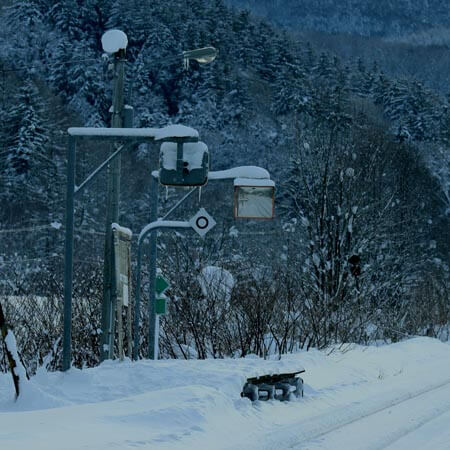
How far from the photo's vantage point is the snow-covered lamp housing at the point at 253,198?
17.2 meters

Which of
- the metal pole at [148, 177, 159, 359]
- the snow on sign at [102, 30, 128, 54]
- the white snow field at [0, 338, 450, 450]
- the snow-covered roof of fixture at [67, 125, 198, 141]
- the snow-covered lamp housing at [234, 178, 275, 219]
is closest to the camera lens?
the white snow field at [0, 338, 450, 450]

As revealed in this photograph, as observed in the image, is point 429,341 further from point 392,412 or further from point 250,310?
point 392,412

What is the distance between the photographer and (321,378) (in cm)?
1463

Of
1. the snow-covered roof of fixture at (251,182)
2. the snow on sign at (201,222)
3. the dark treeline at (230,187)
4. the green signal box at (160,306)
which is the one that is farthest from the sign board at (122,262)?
the green signal box at (160,306)

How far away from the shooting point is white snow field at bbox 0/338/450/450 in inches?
344

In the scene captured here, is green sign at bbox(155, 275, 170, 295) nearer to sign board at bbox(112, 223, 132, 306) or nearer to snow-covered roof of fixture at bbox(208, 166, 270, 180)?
snow-covered roof of fixture at bbox(208, 166, 270, 180)

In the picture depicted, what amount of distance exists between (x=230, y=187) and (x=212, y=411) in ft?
218

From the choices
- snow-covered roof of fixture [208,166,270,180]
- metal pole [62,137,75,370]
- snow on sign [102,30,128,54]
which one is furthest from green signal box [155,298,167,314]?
snow on sign [102,30,128,54]

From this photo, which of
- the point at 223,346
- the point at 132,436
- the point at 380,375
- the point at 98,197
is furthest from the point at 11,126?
the point at 132,436

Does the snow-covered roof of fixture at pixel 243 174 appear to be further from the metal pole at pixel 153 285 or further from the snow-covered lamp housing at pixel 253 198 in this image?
the metal pole at pixel 153 285

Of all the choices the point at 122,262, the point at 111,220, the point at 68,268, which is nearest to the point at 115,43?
the point at 111,220

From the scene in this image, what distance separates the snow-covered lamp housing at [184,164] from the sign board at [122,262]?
1405 millimetres

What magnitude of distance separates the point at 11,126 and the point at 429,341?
155 ft

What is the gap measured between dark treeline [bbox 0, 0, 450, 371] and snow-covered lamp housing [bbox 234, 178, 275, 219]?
2.50 metres
